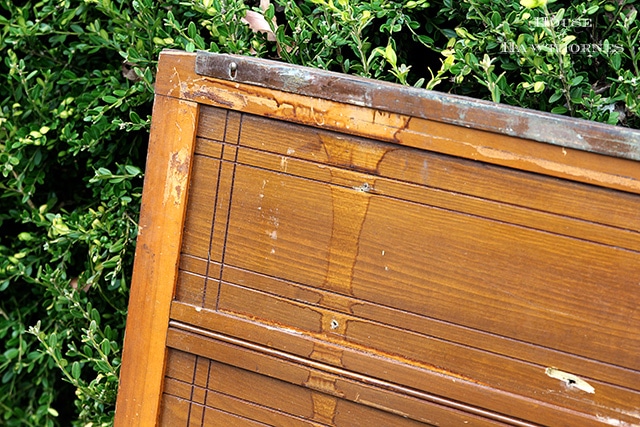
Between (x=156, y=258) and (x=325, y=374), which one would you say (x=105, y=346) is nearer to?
(x=156, y=258)

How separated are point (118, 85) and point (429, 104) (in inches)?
38.2

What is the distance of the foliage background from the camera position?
1.54m

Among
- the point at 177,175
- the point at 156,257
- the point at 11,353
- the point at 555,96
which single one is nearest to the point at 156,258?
the point at 156,257

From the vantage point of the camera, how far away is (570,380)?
1374 mm

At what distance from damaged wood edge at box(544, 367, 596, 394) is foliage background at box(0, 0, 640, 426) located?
Answer: 53cm

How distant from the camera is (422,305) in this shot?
1446mm

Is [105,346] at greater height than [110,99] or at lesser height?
lesser

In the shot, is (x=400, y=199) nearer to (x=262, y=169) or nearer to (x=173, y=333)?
(x=262, y=169)

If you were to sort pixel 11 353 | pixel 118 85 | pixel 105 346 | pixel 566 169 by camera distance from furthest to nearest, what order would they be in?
pixel 11 353 < pixel 118 85 < pixel 105 346 < pixel 566 169

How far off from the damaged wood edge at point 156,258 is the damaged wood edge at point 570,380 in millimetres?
820

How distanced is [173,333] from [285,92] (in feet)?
1.97

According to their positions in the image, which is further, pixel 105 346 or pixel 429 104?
pixel 105 346

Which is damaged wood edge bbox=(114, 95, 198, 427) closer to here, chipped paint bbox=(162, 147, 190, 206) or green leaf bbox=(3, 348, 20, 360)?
chipped paint bbox=(162, 147, 190, 206)

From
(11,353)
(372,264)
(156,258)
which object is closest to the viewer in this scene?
(372,264)
